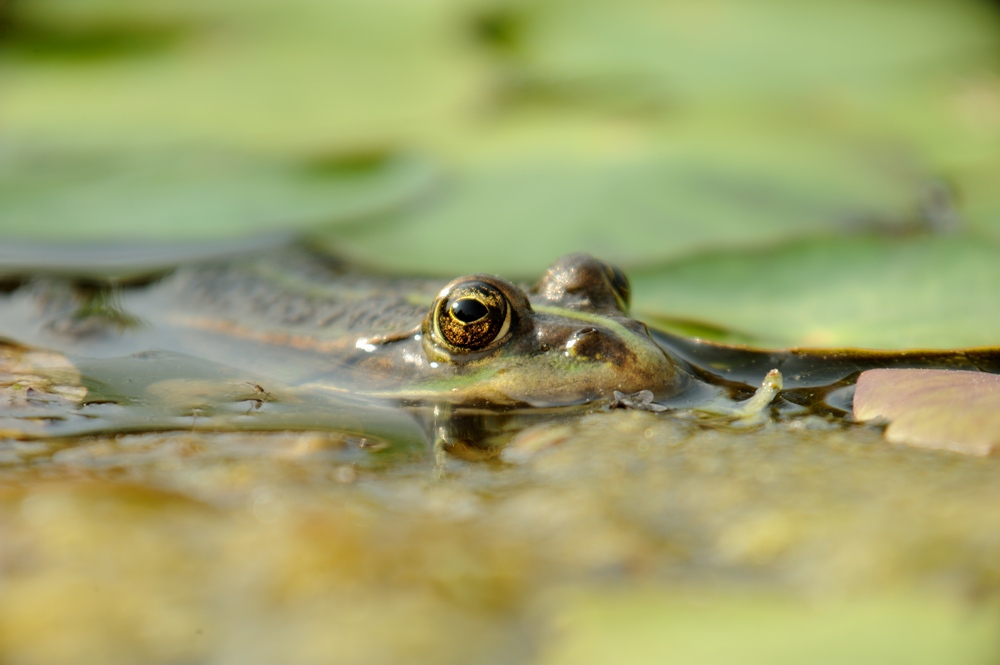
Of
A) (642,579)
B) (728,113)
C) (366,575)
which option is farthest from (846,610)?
(728,113)

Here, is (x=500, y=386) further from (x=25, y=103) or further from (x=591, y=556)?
(x=25, y=103)

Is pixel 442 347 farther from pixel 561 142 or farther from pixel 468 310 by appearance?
pixel 561 142

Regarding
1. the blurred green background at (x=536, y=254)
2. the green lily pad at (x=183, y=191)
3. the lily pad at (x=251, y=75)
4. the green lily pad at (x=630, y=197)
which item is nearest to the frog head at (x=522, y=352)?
the blurred green background at (x=536, y=254)

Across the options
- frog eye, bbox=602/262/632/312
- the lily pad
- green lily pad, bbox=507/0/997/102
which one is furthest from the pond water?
green lily pad, bbox=507/0/997/102

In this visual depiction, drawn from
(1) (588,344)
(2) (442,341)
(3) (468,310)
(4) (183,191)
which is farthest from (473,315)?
(4) (183,191)

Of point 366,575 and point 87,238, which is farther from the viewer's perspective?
point 87,238

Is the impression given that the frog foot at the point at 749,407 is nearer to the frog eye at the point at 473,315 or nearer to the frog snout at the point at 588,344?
the frog snout at the point at 588,344
